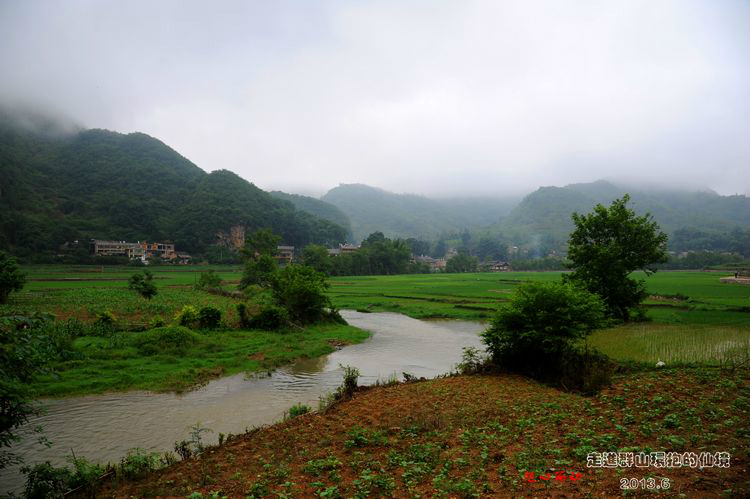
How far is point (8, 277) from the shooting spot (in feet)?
104

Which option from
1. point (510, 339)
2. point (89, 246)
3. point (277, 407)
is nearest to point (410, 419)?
point (277, 407)

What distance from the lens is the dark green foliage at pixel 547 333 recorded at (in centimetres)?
1433

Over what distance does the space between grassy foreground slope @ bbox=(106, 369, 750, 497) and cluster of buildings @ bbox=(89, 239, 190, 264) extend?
97242mm

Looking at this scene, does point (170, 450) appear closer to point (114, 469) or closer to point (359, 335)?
point (114, 469)

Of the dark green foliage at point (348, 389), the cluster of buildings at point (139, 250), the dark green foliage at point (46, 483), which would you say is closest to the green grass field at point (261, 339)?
the dark green foliage at point (348, 389)

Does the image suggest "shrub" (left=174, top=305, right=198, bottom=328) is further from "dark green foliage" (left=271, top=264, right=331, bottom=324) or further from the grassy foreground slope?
the grassy foreground slope

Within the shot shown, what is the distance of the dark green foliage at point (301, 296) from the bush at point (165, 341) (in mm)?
9469

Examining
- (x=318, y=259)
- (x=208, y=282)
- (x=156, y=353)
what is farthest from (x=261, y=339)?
(x=318, y=259)

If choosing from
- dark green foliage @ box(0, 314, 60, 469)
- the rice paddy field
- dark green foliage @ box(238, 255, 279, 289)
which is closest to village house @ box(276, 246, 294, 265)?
dark green foliage @ box(238, 255, 279, 289)

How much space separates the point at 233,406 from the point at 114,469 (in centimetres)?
593

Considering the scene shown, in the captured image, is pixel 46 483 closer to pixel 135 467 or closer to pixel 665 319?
pixel 135 467

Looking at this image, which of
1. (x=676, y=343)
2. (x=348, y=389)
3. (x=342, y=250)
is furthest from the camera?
(x=342, y=250)

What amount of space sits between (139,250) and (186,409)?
102161 millimetres

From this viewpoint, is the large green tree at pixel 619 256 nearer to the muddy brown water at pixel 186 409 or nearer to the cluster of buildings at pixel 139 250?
the muddy brown water at pixel 186 409
